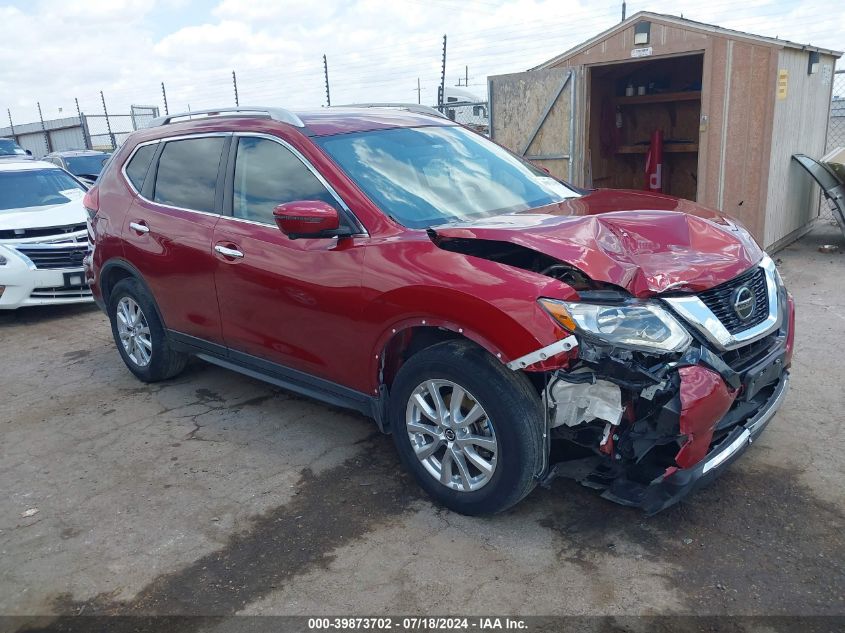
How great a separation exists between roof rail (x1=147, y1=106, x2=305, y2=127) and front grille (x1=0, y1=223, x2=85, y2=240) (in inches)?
122

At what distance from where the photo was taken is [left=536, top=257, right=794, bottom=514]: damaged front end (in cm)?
279

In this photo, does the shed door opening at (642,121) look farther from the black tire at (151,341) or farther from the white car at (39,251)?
the black tire at (151,341)

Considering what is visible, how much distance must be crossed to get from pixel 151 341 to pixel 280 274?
6.03 feet

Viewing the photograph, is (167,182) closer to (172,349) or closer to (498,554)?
(172,349)

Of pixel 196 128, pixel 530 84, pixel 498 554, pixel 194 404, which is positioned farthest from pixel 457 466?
pixel 530 84

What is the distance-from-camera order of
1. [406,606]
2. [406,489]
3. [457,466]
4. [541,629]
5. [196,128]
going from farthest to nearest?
[196,128] → [406,489] → [457,466] → [406,606] → [541,629]

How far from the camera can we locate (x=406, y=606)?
281 centimetres

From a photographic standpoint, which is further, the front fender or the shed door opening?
the shed door opening

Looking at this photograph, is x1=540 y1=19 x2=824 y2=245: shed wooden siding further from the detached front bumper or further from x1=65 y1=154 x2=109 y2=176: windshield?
x1=65 y1=154 x2=109 y2=176: windshield

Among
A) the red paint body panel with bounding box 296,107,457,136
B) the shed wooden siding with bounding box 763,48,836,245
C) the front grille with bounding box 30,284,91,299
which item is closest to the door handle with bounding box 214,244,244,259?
the red paint body panel with bounding box 296,107,457,136

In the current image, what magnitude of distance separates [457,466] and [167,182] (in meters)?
2.89

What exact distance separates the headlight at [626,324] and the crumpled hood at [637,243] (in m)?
0.10

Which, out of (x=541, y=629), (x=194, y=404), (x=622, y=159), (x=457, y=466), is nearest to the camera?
(x=541, y=629)

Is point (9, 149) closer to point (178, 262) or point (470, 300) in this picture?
point (178, 262)
